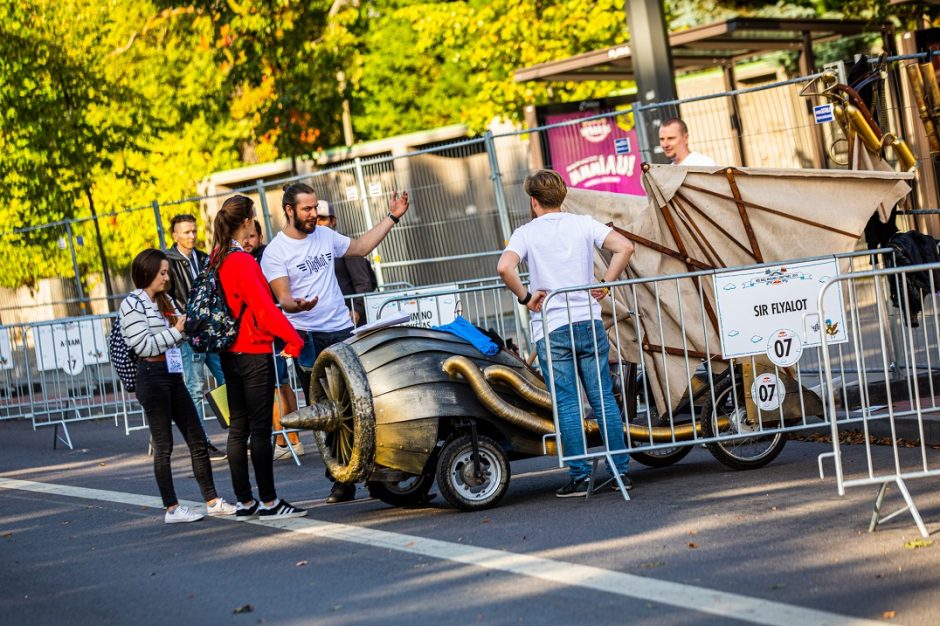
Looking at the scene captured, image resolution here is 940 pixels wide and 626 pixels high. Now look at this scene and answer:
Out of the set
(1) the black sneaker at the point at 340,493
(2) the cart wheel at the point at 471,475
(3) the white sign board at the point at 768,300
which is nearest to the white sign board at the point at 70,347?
(1) the black sneaker at the point at 340,493

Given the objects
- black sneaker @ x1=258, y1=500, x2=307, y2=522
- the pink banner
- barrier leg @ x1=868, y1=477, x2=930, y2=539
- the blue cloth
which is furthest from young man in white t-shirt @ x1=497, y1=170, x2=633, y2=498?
the pink banner

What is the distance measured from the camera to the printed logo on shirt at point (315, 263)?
9.38 metres

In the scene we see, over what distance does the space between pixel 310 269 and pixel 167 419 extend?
4.61 feet

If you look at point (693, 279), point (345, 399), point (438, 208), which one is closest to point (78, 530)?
point (345, 399)

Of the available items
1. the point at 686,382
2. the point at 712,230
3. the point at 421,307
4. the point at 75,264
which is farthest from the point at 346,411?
the point at 75,264

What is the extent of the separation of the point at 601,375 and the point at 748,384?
96cm

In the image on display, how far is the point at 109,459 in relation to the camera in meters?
12.9

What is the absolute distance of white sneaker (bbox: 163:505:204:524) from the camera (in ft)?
29.3

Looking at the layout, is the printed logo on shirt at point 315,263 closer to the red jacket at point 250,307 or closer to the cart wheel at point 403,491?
the red jacket at point 250,307

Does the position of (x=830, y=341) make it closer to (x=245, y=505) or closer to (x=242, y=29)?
(x=245, y=505)

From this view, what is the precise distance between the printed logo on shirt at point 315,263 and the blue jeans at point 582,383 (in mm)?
1804

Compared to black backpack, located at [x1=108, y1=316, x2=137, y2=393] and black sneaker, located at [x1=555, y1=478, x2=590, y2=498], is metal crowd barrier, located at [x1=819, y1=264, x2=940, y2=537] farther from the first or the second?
black backpack, located at [x1=108, y1=316, x2=137, y2=393]

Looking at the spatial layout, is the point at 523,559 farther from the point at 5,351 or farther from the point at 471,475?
the point at 5,351

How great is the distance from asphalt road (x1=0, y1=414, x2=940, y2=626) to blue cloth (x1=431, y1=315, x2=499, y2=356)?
3.13 feet
